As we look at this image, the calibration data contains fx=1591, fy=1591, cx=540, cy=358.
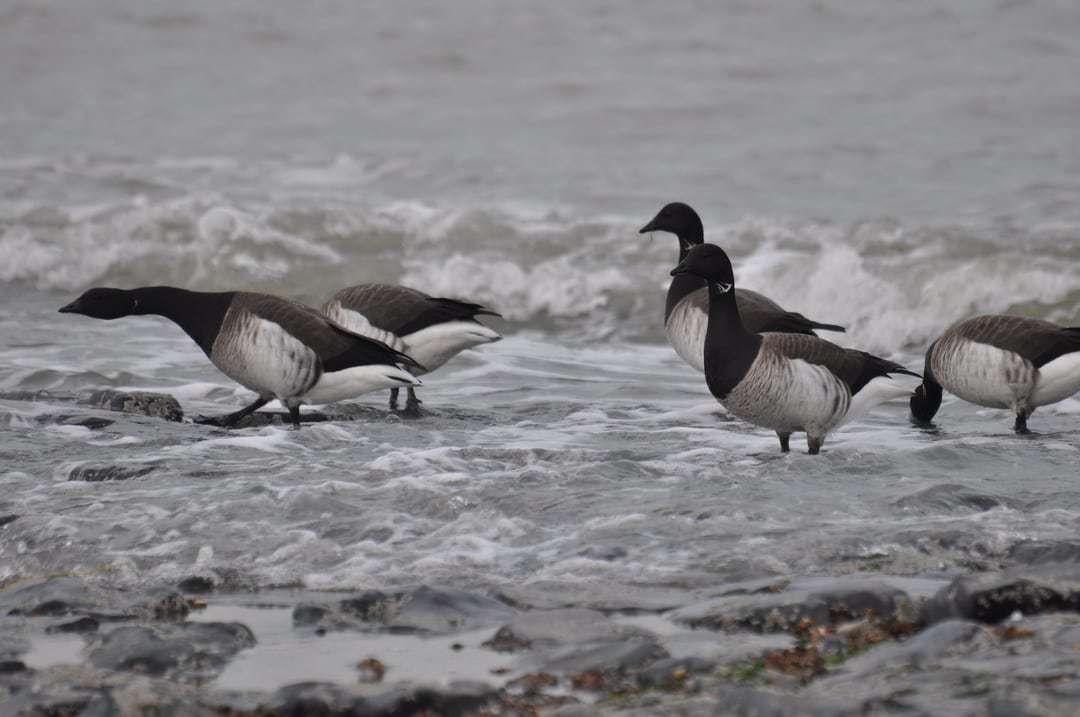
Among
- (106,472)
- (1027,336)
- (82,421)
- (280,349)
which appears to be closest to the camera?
(106,472)

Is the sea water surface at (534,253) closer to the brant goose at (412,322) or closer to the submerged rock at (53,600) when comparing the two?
the submerged rock at (53,600)

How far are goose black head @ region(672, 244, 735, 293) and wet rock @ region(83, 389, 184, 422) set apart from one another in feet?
12.3

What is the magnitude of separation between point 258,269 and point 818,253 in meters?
6.64

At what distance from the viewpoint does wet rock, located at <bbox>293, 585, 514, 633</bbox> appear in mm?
6575

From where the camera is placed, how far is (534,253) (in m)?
19.3

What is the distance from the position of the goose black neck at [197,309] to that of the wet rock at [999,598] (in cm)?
589

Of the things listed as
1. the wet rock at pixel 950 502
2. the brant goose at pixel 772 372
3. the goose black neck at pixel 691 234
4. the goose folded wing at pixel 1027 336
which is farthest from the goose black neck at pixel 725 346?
the goose black neck at pixel 691 234

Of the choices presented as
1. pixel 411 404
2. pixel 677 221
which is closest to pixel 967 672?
pixel 411 404

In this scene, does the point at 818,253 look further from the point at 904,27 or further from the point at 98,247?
the point at 904,27

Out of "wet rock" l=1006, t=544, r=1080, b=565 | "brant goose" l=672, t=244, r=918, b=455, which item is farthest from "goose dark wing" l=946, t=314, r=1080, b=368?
"wet rock" l=1006, t=544, r=1080, b=565

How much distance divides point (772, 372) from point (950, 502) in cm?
172

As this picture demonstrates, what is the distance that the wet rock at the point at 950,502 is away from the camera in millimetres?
8211

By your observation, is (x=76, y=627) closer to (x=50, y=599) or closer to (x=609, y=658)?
(x=50, y=599)

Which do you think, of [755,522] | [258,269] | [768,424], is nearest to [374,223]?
[258,269]
